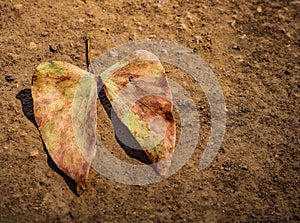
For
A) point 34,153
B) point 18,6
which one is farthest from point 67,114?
point 18,6

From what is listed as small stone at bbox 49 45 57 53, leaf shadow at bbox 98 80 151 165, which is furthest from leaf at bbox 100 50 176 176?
small stone at bbox 49 45 57 53

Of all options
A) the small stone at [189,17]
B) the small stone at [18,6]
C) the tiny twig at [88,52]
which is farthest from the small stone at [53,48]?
the small stone at [189,17]

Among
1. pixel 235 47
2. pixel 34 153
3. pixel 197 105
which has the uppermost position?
pixel 235 47

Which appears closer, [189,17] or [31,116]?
[31,116]

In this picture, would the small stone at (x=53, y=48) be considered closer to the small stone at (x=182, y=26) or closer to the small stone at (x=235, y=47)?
the small stone at (x=182, y=26)

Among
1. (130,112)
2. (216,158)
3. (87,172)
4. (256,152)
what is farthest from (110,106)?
(256,152)

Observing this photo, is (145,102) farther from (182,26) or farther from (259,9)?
(259,9)

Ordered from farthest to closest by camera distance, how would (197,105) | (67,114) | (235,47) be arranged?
(235,47)
(197,105)
(67,114)
